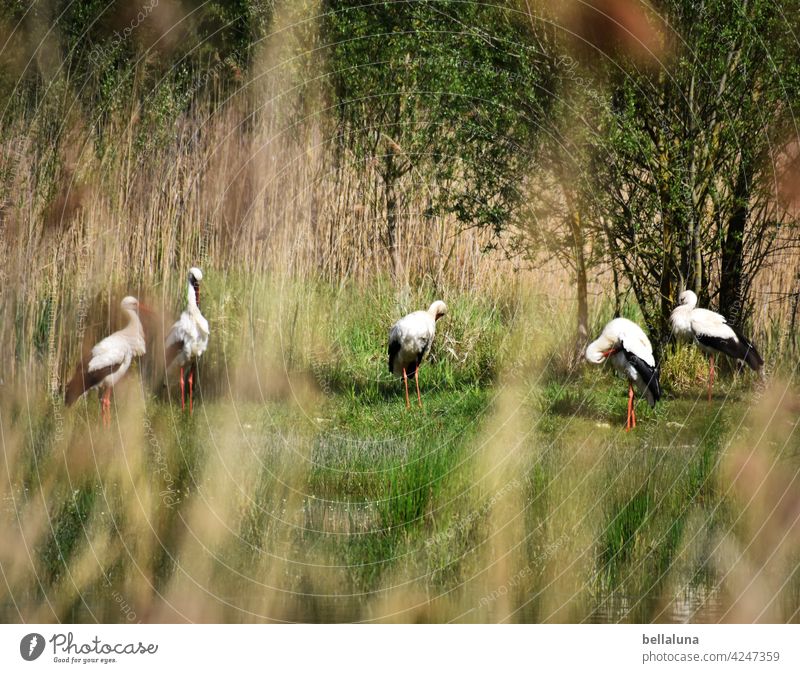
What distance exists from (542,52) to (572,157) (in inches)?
33.9

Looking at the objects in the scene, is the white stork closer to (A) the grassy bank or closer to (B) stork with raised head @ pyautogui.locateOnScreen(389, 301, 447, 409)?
(A) the grassy bank

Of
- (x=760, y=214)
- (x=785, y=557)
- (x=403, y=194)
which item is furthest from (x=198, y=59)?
(x=785, y=557)

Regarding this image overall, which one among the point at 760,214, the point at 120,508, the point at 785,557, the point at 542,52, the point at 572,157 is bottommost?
the point at 785,557

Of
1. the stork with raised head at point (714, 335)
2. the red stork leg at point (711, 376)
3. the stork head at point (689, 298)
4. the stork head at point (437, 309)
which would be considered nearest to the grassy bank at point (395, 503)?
the red stork leg at point (711, 376)

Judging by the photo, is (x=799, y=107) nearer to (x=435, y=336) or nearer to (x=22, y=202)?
(x=435, y=336)

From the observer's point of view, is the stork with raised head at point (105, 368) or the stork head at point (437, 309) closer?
the stork with raised head at point (105, 368)

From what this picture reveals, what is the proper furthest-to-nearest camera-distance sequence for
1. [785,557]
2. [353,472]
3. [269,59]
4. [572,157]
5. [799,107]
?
[269,59] < [572,157] < [799,107] < [353,472] < [785,557]

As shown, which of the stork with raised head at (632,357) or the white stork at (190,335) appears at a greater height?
the white stork at (190,335)

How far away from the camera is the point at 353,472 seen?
25.3 feet

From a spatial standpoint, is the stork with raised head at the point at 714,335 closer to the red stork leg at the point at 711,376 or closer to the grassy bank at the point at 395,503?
the red stork leg at the point at 711,376
